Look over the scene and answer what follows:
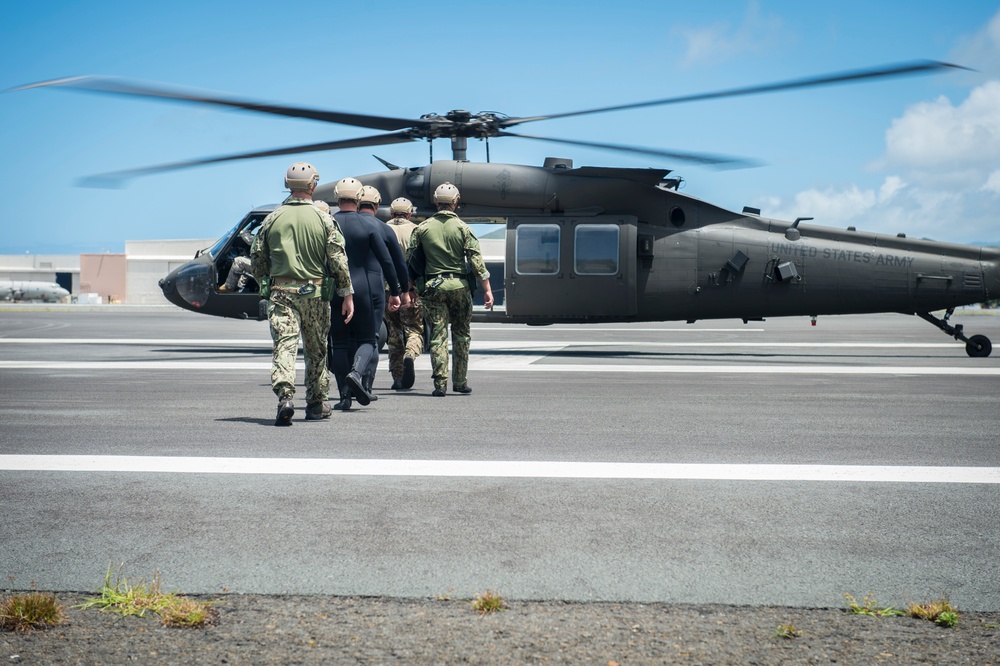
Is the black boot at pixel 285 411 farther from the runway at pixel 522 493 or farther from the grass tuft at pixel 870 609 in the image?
the grass tuft at pixel 870 609

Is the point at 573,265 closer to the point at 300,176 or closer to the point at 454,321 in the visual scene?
the point at 454,321

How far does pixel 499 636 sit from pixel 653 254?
13.0 meters

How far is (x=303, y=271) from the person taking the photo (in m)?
7.36

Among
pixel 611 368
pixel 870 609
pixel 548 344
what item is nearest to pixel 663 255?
pixel 611 368

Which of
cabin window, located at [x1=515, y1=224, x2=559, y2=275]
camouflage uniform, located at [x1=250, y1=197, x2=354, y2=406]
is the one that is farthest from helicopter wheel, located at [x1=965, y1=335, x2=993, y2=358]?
camouflage uniform, located at [x1=250, y1=197, x2=354, y2=406]

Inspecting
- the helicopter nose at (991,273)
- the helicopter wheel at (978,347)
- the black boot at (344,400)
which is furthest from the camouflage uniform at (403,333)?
the helicopter wheel at (978,347)

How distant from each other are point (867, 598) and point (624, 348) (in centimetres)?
1481

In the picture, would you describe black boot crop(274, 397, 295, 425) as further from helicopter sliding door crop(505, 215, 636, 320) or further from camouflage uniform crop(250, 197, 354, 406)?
helicopter sliding door crop(505, 215, 636, 320)

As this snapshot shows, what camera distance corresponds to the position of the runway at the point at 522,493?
3.29m

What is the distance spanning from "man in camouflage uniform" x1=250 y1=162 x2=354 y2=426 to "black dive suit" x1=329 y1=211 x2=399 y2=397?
63cm

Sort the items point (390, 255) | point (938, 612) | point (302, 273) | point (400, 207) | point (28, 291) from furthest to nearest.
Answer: point (28, 291) → point (400, 207) → point (390, 255) → point (302, 273) → point (938, 612)

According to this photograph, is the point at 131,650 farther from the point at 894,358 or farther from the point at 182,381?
the point at 894,358

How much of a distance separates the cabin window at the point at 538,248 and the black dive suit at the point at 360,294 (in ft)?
23.4

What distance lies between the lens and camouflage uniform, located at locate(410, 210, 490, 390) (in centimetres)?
965
